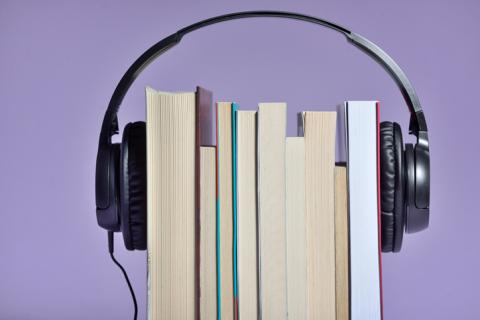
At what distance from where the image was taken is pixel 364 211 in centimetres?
67

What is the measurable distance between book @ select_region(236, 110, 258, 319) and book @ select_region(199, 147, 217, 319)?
35mm

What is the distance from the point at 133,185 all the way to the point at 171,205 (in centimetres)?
6

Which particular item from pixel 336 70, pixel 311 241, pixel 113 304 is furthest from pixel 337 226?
pixel 113 304

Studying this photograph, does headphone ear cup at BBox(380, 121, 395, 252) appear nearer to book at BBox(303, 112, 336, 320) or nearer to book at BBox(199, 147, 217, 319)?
book at BBox(303, 112, 336, 320)

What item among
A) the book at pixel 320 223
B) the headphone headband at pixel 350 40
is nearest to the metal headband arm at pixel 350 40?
the headphone headband at pixel 350 40

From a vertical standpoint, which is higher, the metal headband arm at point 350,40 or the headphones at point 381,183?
the metal headband arm at point 350,40

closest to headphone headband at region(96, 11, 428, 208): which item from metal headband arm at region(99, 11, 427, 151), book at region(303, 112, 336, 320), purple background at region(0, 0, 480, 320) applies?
metal headband arm at region(99, 11, 427, 151)

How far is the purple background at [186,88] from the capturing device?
1.11m

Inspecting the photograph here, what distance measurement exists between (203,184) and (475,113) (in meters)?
0.72

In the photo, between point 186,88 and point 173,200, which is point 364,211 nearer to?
point 173,200

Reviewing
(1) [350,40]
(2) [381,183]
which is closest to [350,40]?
(1) [350,40]

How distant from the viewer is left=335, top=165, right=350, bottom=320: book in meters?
0.68

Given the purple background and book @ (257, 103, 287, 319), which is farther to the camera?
the purple background

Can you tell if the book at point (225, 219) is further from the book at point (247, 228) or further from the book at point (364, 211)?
the book at point (364, 211)
